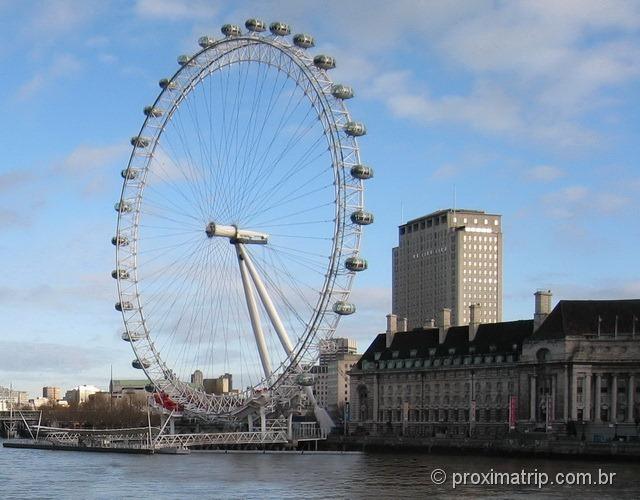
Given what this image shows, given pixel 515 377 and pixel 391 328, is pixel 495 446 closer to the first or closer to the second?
pixel 515 377

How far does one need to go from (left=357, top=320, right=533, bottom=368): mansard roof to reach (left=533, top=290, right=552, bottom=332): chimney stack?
193 centimetres

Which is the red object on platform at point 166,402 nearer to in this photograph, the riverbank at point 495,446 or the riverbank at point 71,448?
the riverbank at point 71,448

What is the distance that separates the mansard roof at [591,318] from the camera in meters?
101

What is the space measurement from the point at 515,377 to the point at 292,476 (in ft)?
134

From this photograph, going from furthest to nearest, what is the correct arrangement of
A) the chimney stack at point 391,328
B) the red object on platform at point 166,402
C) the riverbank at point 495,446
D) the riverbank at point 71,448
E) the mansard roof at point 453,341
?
1. the chimney stack at point 391,328
2. the mansard roof at point 453,341
3. the red object on platform at point 166,402
4. the riverbank at point 71,448
5. the riverbank at point 495,446

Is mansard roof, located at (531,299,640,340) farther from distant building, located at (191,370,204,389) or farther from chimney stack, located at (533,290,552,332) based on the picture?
distant building, located at (191,370,204,389)

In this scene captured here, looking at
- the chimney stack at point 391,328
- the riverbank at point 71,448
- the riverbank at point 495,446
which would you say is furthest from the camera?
the chimney stack at point 391,328

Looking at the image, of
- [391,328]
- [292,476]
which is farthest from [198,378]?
[292,476]

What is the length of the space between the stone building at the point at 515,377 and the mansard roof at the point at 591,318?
0.26 ft

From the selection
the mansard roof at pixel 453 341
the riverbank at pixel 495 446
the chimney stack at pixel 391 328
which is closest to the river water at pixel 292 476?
the riverbank at pixel 495 446

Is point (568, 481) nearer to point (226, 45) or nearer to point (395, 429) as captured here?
point (226, 45)

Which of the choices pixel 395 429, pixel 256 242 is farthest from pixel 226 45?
pixel 395 429

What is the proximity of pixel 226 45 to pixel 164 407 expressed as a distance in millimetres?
33704

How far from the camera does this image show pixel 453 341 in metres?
115
